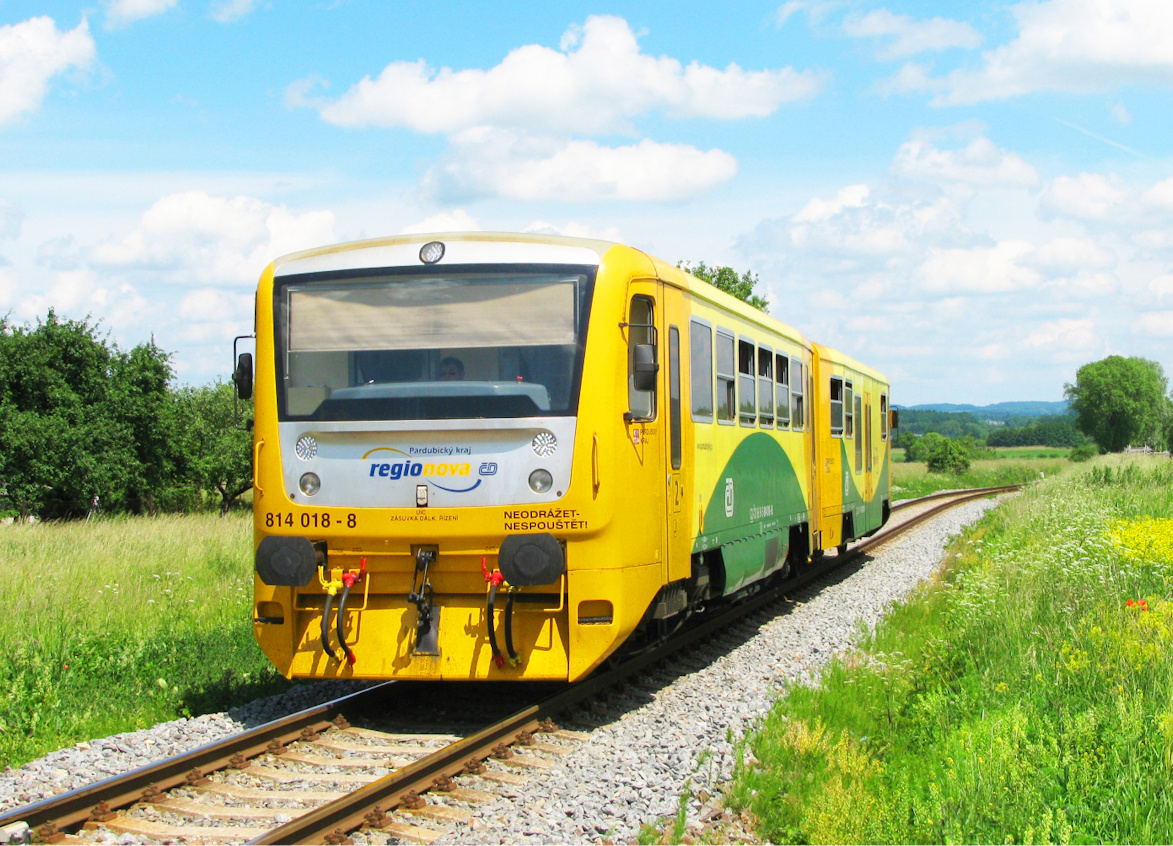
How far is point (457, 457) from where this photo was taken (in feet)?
23.5

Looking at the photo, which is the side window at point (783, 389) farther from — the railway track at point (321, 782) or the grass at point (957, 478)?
the grass at point (957, 478)

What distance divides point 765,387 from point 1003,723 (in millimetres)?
6121

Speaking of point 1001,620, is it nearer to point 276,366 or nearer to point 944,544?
point 276,366

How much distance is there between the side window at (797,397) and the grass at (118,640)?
637 centimetres

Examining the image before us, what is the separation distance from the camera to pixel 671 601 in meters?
8.53

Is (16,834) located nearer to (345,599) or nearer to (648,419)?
(345,599)

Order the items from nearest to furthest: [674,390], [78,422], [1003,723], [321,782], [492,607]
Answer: [1003,723], [321,782], [492,607], [674,390], [78,422]

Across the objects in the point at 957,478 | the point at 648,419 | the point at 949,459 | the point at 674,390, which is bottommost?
the point at 957,478

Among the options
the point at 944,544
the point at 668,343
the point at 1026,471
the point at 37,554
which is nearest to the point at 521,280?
the point at 668,343

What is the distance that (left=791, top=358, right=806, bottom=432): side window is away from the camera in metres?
12.8

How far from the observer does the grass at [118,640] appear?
7.23 meters

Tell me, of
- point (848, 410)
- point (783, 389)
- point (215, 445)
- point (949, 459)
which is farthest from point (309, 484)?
point (949, 459)

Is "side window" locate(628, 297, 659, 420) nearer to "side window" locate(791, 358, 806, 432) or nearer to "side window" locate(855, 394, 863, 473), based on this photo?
"side window" locate(791, 358, 806, 432)

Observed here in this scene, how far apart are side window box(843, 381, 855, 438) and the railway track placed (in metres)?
9.32
